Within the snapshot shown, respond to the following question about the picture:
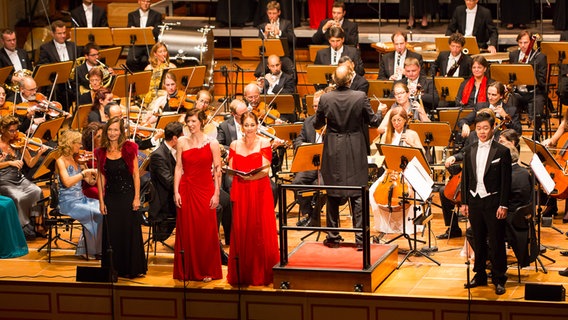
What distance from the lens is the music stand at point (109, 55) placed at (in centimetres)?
1172

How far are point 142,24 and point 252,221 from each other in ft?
18.5

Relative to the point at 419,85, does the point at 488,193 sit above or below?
below

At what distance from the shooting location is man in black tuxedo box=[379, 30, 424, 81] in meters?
11.1

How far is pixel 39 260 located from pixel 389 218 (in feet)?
9.14

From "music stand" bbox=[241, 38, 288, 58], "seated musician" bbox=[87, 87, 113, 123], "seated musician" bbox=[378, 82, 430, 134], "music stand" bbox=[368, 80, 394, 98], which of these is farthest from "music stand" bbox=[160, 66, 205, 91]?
"seated musician" bbox=[378, 82, 430, 134]

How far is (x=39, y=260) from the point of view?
8.63 m

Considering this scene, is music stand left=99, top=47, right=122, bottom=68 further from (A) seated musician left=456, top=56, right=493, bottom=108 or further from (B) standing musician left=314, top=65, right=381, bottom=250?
(B) standing musician left=314, top=65, right=381, bottom=250

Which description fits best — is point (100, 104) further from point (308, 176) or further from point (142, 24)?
point (142, 24)

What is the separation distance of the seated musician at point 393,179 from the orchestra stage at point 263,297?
25 cm

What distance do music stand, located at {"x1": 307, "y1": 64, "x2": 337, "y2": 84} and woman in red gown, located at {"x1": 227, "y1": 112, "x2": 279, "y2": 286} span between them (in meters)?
3.07

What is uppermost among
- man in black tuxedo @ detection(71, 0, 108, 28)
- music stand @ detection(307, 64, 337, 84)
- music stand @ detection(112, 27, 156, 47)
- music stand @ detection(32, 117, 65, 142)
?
man in black tuxedo @ detection(71, 0, 108, 28)

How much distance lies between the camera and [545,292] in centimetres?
726

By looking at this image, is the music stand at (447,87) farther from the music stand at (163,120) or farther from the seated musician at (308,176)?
the music stand at (163,120)

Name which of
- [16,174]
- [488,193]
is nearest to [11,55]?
[16,174]
